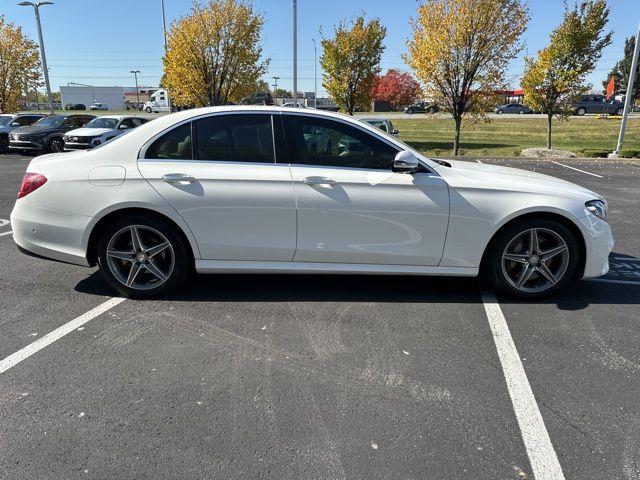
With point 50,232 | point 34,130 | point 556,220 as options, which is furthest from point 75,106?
point 556,220

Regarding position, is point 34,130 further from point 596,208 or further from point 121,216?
point 596,208

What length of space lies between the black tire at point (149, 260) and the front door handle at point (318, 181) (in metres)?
1.17

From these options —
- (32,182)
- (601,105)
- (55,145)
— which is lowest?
(55,145)

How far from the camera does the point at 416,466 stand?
2303 millimetres

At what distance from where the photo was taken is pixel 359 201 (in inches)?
155

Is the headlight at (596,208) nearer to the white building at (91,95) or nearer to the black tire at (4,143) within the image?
the black tire at (4,143)

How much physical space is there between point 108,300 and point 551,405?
3472mm

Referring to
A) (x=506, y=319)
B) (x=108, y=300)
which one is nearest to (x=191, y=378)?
(x=108, y=300)

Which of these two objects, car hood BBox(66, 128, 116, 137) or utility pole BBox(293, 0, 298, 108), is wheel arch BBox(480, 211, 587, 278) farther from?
utility pole BBox(293, 0, 298, 108)

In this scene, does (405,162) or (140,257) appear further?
(140,257)

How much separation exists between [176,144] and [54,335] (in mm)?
1749

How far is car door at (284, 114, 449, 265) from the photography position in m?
3.93

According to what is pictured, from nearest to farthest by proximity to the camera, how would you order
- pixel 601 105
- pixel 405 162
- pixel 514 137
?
pixel 405 162 → pixel 514 137 → pixel 601 105

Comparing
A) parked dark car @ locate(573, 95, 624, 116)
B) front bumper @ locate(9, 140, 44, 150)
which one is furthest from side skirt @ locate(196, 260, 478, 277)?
parked dark car @ locate(573, 95, 624, 116)
